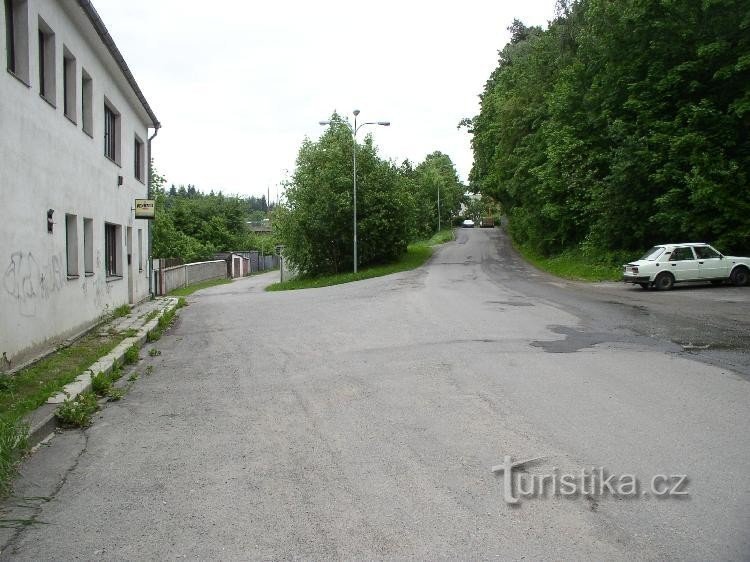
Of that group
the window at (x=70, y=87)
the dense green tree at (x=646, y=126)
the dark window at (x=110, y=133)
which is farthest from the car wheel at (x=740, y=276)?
the window at (x=70, y=87)

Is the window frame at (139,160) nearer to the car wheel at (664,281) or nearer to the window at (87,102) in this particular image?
the window at (87,102)

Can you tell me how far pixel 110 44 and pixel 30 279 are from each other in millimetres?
6551

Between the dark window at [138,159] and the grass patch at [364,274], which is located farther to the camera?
the grass patch at [364,274]

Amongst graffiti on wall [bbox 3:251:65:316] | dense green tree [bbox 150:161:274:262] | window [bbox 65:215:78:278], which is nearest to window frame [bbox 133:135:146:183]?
window [bbox 65:215:78:278]

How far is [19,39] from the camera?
31.5 ft

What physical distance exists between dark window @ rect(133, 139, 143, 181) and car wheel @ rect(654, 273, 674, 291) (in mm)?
17297

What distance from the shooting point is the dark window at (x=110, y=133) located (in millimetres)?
16298

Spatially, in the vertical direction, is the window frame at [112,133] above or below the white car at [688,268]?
above

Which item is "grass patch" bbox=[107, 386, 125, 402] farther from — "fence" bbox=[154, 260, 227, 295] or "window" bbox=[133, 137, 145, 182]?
"fence" bbox=[154, 260, 227, 295]

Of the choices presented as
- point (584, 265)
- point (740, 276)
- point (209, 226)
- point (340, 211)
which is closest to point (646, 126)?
point (584, 265)

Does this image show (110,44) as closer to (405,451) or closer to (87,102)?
(87,102)

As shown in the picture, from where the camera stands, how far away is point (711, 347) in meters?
10.0

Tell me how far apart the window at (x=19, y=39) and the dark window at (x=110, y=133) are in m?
6.46

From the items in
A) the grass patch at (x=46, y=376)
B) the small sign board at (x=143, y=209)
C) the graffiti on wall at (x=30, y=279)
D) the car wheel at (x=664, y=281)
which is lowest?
the grass patch at (x=46, y=376)
